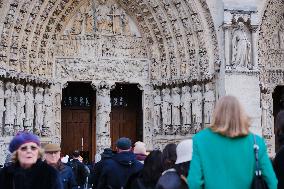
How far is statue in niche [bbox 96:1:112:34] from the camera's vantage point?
46.2 feet

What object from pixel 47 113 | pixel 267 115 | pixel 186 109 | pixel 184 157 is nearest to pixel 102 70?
pixel 47 113

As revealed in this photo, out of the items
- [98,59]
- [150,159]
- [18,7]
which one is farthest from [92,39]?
[150,159]

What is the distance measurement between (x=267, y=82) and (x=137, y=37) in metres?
3.93

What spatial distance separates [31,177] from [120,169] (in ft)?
5.68

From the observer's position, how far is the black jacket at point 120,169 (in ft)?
16.0

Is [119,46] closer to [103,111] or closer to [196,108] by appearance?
[103,111]

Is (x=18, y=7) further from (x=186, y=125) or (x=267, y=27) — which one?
(x=267, y=27)

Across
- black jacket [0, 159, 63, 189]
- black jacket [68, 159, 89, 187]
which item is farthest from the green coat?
black jacket [68, 159, 89, 187]

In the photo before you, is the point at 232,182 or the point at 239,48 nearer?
the point at 232,182

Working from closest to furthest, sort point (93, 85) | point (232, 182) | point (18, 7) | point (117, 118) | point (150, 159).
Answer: point (232, 182) < point (150, 159) < point (18, 7) < point (93, 85) < point (117, 118)

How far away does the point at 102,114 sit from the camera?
44.8ft

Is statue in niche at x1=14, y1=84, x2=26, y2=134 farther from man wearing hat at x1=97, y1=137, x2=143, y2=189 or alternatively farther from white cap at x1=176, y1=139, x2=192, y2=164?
white cap at x1=176, y1=139, x2=192, y2=164

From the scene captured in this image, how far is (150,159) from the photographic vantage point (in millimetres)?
3887

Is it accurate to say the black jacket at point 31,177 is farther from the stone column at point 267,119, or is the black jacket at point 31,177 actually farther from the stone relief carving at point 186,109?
the stone column at point 267,119
